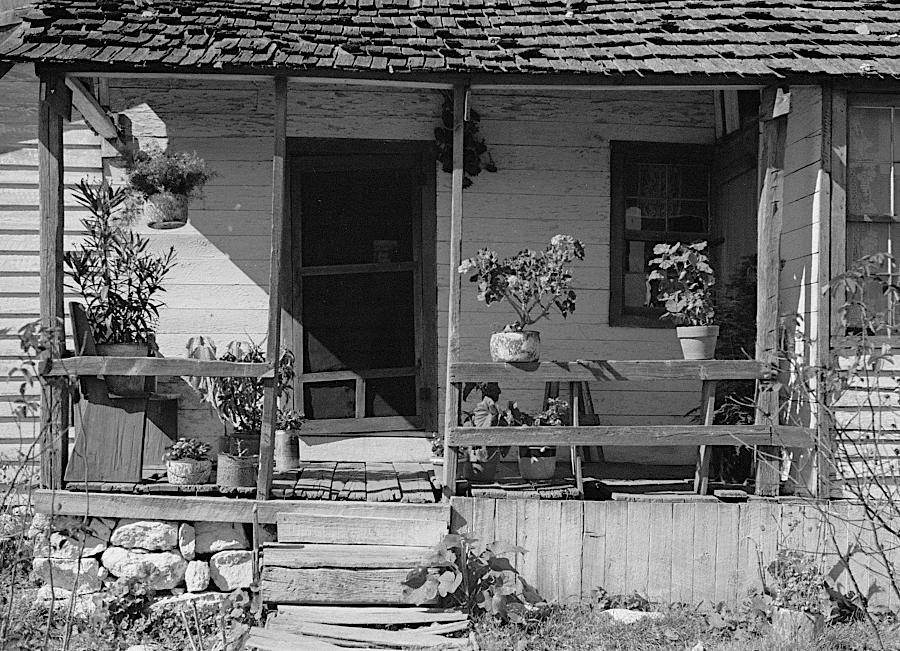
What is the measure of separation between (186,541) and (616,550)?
2877mm

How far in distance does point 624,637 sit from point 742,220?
12.1ft

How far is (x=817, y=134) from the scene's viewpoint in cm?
652

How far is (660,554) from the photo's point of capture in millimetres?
6215

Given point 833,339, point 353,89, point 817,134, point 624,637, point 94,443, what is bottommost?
point 624,637

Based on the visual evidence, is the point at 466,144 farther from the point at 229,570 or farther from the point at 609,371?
the point at 229,570

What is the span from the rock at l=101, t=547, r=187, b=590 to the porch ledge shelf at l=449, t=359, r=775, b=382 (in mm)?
2221

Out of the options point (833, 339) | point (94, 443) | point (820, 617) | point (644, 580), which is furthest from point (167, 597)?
point (833, 339)

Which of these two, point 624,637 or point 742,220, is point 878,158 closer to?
point 742,220

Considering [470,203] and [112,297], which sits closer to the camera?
[112,297]

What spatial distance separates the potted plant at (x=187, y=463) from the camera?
20.4 feet

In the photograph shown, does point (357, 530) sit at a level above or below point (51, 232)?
below

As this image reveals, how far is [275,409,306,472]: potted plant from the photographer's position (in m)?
7.17

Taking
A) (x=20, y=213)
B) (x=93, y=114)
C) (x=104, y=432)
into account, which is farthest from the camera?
(x=20, y=213)

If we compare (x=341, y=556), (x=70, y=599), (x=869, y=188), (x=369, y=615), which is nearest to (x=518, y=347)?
(x=341, y=556)
